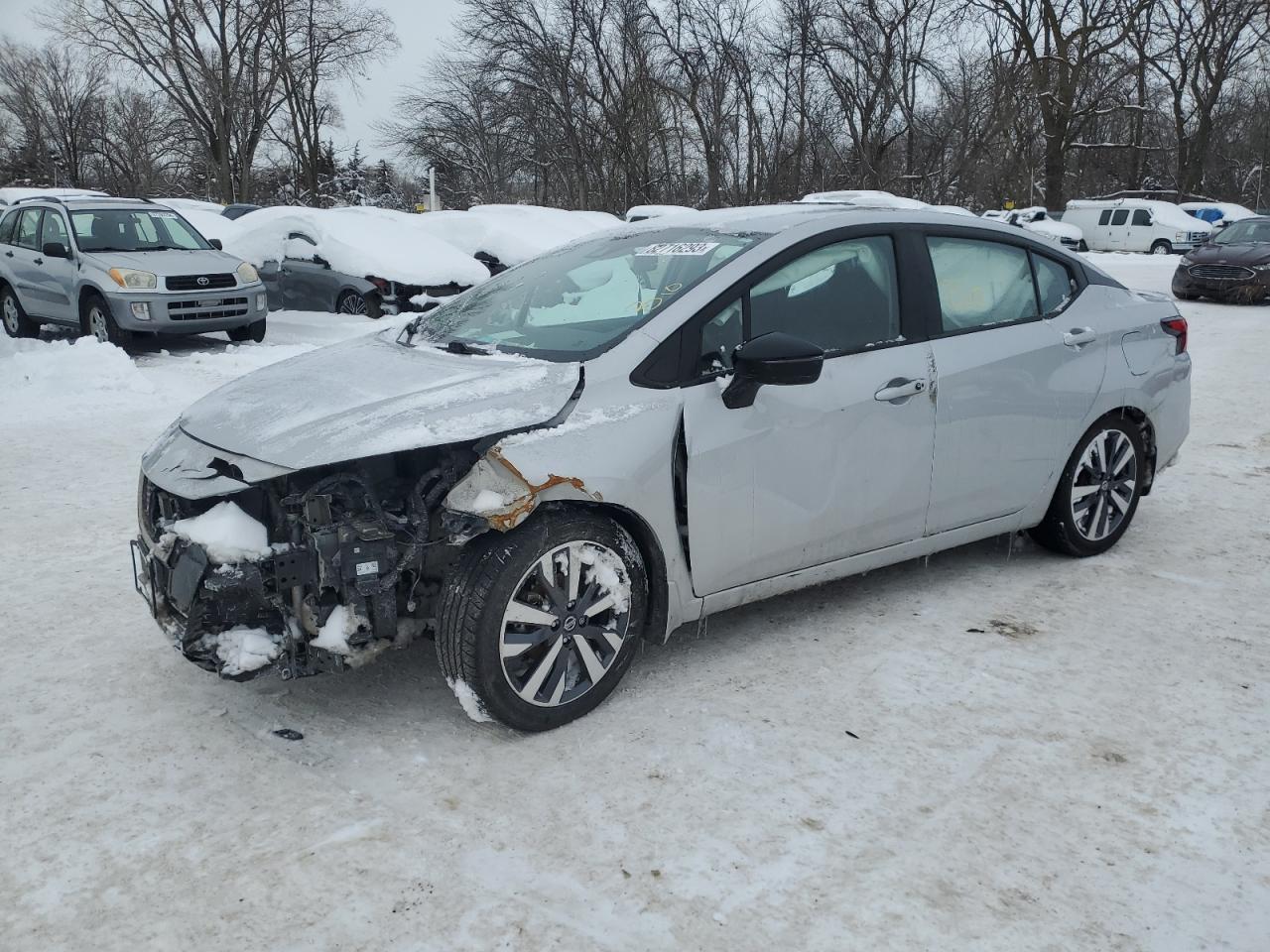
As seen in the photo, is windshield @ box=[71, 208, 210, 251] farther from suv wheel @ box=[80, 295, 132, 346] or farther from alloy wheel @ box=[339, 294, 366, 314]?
alloy wheel @ box=[339, 294, 366, 314]

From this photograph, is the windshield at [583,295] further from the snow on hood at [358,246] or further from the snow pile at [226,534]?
the snow on hood at [358,246]

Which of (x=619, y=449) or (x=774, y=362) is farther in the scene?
(x=774, y=362)

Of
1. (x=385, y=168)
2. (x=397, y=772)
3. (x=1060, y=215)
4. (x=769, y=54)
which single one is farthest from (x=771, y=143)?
(x=397, y=772)

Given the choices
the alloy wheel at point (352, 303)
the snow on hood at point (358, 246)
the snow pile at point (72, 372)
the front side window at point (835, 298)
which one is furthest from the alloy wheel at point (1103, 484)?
the alloy wheel at point (352, 303)

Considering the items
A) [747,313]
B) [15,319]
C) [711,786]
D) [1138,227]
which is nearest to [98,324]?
[15,319]

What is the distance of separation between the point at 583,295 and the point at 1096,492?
2558 mm

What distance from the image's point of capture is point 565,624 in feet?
10.4

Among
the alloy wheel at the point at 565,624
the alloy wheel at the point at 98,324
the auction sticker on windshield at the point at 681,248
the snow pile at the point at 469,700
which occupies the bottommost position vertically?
the snow pile at the point at 469,700

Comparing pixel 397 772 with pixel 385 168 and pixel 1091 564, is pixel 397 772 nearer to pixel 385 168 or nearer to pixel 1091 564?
pixel 1091 564

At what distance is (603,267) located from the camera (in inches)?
161

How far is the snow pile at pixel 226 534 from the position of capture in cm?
294

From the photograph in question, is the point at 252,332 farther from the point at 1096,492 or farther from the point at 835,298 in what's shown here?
the point at 1096,492

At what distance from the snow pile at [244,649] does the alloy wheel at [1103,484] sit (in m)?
3.43

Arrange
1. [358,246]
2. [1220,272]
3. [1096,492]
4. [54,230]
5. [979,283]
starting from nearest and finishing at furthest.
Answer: [979,283]
[1096,492]
[54,230]
[358,246]
[1220,272]
